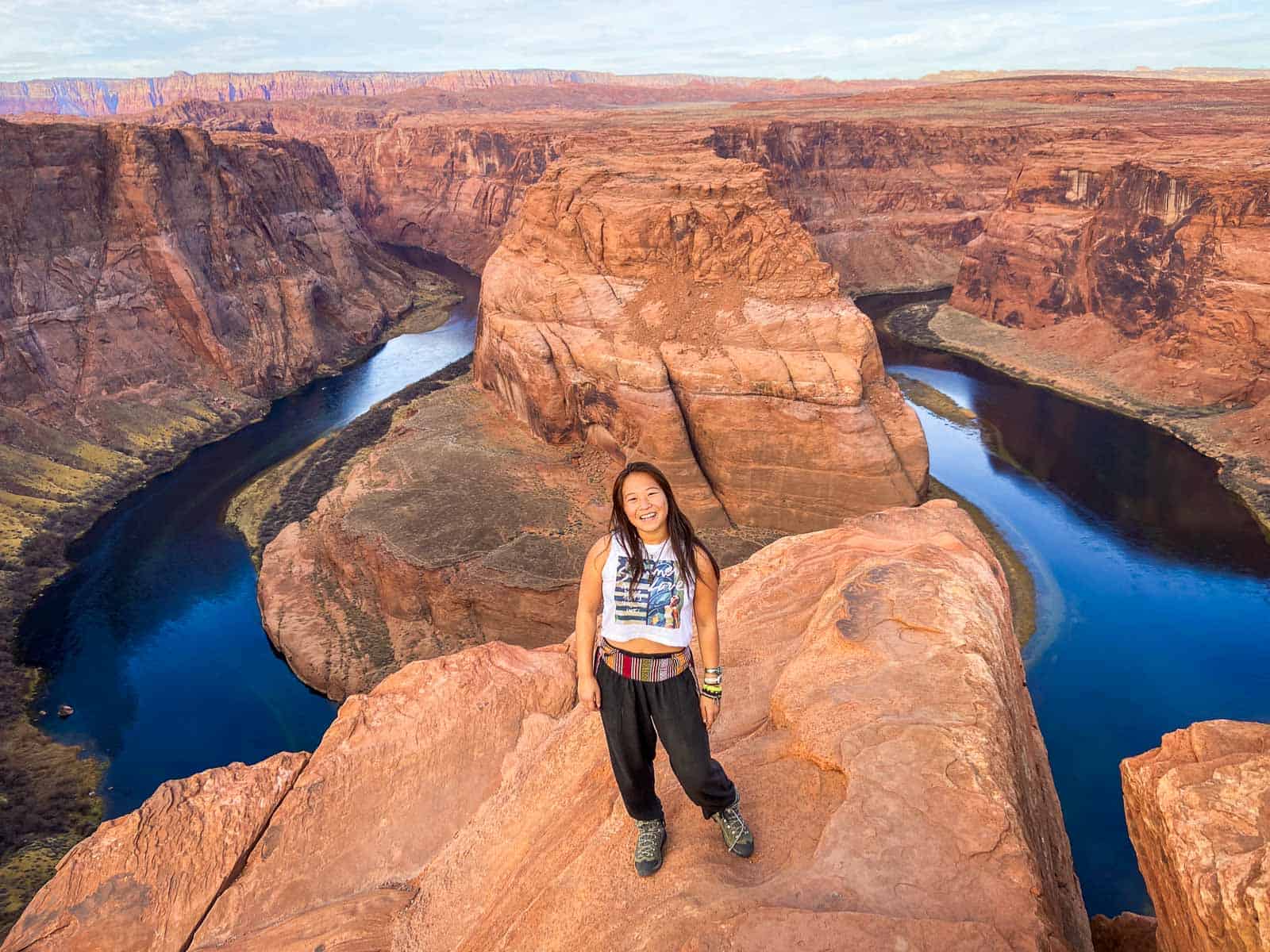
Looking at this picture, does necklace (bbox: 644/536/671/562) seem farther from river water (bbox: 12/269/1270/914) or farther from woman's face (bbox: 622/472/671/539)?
river water (bbox: 12/269/1270/914)

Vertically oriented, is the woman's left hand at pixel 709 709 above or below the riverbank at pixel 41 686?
above

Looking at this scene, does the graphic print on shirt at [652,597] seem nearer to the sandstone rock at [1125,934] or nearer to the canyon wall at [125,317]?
the sandstone rock at [1125,934]

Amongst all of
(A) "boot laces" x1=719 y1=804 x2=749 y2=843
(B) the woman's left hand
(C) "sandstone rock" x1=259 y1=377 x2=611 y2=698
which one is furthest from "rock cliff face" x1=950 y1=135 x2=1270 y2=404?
(B) the woman's left hand

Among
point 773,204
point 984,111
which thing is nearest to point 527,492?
point 773,204

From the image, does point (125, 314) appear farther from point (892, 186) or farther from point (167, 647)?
point (892, 186)

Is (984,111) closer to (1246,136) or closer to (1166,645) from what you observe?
(1246,136)

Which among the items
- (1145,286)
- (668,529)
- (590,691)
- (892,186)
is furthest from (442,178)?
(590,691)

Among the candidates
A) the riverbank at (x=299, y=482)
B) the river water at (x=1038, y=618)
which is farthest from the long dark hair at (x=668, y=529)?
the riverbank at (x=299, y=482)
